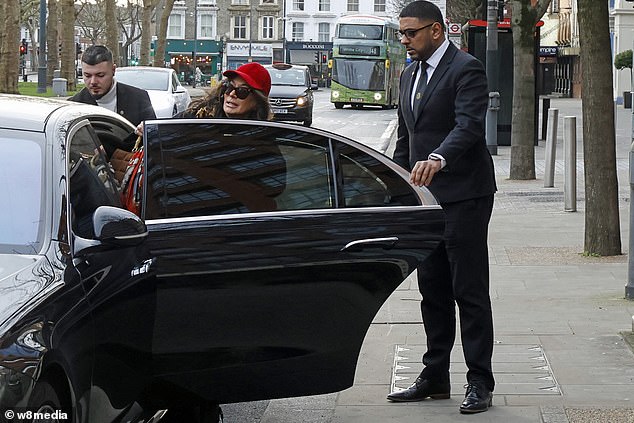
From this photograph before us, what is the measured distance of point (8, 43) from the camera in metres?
44.3

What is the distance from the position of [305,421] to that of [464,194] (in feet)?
4.35

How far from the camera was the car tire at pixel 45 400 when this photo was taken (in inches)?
138

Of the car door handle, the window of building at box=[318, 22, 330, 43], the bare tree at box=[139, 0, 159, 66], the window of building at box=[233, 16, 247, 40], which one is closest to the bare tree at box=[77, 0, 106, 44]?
the window of building at box=[233, 16, 247, 40]

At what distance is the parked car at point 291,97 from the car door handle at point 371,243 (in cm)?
3266

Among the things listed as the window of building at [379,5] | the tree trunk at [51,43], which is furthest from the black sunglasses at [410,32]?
the window of building at [379,5]

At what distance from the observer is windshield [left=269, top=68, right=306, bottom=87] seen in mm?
41750

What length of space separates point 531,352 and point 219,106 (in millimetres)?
2385

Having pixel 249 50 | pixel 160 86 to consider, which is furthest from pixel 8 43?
pixel 249 50

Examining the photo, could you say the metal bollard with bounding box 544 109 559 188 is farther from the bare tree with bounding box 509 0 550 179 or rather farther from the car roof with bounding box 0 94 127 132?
the car roof with bounding box 0 94 127 132

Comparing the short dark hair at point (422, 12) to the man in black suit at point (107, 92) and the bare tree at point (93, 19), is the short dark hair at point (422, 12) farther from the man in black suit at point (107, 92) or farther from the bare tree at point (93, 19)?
the bare tree at point (93, 19)

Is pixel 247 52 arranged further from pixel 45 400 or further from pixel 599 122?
pixel 45 400

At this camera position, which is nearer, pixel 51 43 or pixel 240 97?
pixel 240 97

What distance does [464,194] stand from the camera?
5.95 meters

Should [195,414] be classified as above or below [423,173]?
below
